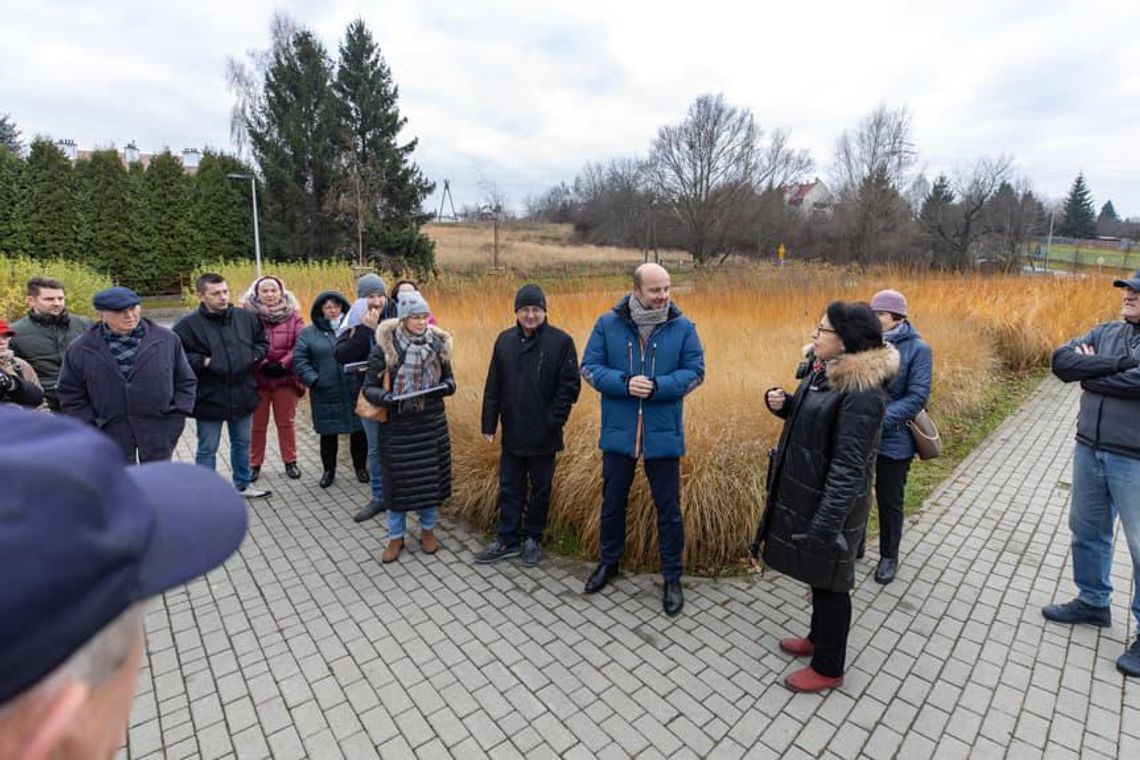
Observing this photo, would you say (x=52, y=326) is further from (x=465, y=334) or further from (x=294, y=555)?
(x=465, y=334)

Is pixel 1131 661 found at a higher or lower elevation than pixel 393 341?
lower

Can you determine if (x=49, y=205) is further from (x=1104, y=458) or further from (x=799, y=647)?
(x=1104, y=458)

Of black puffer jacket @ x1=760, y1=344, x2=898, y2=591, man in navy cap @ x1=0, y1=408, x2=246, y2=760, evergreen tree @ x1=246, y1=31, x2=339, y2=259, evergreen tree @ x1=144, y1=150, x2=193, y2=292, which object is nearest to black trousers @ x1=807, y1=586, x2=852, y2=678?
black puffer jacket @ x1=760, y1=344, x2=898, y2=591

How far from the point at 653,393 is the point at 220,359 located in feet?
12.0

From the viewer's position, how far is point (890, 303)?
3846 millimetres

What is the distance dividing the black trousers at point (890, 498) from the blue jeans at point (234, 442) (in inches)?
196

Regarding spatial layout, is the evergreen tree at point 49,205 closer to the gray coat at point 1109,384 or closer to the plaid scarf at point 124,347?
the plaid scarf at point 124,347

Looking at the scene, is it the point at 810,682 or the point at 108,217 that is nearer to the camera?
the point at 810,682

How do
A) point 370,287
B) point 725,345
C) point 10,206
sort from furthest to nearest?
point 10,206 → point 725,345 → point 370,287

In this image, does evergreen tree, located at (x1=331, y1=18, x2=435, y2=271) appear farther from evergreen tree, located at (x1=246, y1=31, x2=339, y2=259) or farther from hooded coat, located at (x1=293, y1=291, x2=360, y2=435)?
hooded coat, located at (x1=293, y1=291, x2=360, y2=435)

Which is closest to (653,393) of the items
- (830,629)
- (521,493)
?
(521,493)

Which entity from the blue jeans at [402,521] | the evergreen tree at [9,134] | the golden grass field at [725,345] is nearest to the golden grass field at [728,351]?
the golden grass field at [725,345]

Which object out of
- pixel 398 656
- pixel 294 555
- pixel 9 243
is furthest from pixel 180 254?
pixel 398 656

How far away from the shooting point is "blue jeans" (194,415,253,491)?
16.6 feet
